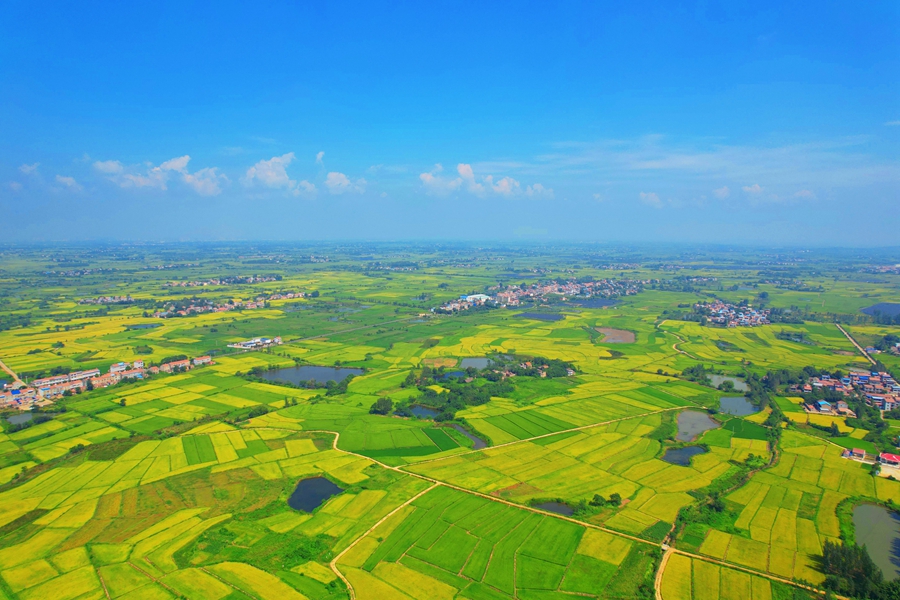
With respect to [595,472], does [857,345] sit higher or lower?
higher

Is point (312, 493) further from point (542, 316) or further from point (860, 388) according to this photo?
point (542, 316)

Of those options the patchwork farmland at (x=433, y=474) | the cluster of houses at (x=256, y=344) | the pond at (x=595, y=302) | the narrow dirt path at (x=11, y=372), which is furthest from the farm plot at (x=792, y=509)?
the pond at (x=595, y=302)

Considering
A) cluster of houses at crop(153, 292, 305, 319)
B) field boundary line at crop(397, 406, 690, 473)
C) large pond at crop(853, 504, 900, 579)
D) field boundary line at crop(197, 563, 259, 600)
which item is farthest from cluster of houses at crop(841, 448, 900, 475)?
cluster of houses at crop(153, 292, 305, 319)

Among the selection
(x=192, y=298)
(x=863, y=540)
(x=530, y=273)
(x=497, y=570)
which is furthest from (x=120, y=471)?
(x=530, y=273)

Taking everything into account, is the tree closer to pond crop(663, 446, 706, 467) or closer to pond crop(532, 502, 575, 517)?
pond crop(532, 502, 575, 517)

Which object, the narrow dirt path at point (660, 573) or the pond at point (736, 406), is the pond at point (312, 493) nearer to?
the narrow dirt path at point (660, 573)

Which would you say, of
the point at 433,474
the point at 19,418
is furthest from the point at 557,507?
the point at 19,418
